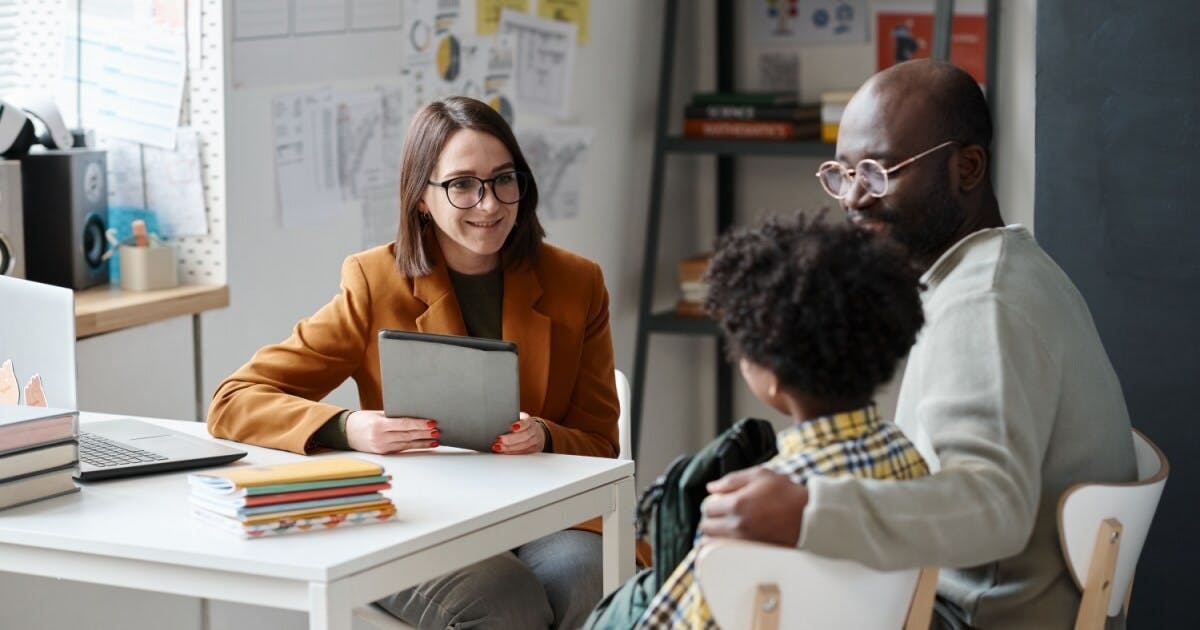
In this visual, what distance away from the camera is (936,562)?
1458 millimetres

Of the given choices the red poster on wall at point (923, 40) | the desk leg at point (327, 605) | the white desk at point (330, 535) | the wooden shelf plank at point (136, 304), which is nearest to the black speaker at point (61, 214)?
the wooden shelf plank at point (136, 304)

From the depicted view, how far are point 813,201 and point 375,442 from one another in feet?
8.74

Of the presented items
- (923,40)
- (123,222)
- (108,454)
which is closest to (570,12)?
(923,40)

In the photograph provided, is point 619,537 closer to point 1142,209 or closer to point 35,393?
point 35,393

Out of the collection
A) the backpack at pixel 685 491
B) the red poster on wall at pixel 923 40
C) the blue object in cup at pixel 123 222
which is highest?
the red poster on wall at pixel 923 40

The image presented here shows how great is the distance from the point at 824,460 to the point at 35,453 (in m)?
0.97

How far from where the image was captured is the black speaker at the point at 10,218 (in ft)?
8.91

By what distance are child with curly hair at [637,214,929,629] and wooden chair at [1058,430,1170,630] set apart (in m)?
0.19

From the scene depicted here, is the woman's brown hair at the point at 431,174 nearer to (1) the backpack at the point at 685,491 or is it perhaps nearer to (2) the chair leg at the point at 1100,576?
(1) the backpack at the point at 685,491

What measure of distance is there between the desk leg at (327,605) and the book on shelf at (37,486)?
1.54 feet

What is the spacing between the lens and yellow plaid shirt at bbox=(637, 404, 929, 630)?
1.48 meters

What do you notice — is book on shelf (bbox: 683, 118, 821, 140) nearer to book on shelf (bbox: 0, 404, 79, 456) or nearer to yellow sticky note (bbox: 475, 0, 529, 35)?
yellow sticky note (bbox: 475, 0, 529, 35)

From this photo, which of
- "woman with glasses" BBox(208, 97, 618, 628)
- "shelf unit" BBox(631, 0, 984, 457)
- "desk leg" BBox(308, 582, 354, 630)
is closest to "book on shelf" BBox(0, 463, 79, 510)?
"woman with glasses" BBox(208, 97, 618, 628)

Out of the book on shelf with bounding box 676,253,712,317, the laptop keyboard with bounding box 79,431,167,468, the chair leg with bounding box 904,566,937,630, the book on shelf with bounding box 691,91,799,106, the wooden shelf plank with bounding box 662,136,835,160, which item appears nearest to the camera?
the chair leg with bounding box 904,566,937,630
